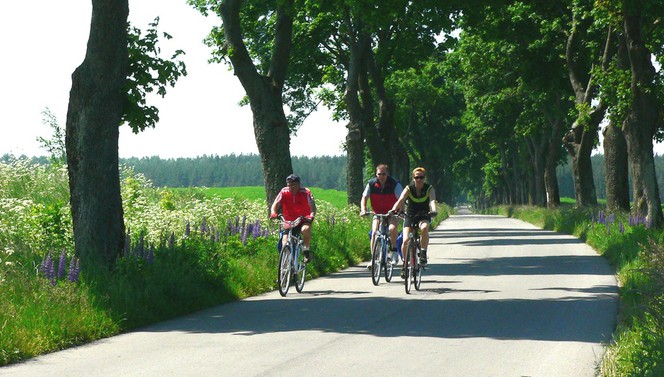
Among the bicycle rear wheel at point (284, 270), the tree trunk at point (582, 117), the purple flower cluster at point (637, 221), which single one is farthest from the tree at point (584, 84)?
the bicycle rear wheel at point (284, 270)

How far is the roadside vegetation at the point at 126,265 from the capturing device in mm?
10625

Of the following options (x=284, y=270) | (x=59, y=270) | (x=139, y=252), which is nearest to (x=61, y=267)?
(x=59, y=270)

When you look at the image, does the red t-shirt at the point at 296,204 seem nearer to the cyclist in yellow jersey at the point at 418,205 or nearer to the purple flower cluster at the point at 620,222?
the cyclist in yellow jersey at the point at 418,205

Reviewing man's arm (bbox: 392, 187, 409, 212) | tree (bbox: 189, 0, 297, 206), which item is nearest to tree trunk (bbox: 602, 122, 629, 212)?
A: tree (bbox: 189, 0, 297, 206)

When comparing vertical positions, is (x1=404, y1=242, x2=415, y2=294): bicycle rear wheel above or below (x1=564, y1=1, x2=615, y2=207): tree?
below

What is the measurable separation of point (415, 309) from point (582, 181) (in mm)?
28870

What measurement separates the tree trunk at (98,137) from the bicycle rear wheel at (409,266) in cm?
434

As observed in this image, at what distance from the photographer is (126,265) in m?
13.6

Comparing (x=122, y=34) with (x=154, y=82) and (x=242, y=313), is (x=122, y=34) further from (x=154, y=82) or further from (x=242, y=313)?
(x=242, y=313)

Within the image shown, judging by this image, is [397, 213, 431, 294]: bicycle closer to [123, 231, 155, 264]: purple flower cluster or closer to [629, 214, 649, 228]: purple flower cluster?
[123, 231, 155, 264]: purple flower cluster

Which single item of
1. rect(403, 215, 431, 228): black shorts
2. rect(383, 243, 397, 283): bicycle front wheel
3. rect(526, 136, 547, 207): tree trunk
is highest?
rect(526, 136, 547, 207): tree trunk

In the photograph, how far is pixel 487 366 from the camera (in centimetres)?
889

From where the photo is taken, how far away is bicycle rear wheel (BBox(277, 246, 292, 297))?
50.6 feet

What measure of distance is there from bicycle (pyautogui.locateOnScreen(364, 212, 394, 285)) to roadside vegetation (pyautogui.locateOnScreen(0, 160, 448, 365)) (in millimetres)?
1711
